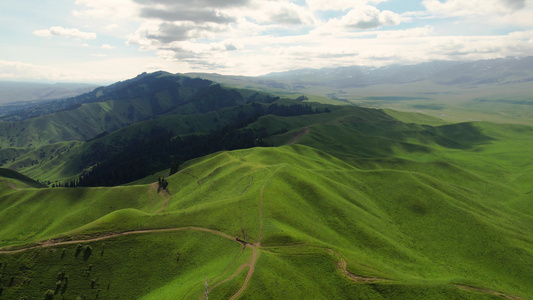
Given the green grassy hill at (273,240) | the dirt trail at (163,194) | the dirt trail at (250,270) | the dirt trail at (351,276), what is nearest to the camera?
the dirt trail at (250,270)

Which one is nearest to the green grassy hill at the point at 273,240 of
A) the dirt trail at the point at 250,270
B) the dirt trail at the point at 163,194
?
the dirt trail at the point at 250,270

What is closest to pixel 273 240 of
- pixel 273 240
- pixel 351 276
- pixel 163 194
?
pixel 273 240

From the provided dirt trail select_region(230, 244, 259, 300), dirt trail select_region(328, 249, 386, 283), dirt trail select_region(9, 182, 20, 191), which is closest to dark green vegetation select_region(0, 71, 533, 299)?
dirt trail select_region(328, 249, 386, 283)

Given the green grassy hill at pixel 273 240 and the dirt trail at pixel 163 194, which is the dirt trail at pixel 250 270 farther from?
the dirt trail at pixel 163 194

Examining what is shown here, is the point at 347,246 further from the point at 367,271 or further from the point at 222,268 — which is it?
the point at 222,268

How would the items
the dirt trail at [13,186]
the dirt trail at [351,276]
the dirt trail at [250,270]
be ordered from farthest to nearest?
the dirt trail at [13,186] < the dirt trail at [351,276] < the dirt trail at [250,270]

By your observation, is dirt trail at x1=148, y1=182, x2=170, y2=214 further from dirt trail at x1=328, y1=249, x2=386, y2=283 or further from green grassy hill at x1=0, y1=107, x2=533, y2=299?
dirt trail at x1=328, y1=249, x2=386, y2=283

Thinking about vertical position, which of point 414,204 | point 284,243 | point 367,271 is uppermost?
point 284,243

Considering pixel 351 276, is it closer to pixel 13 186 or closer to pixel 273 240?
pixel 273 240

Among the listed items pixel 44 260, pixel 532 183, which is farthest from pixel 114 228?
pixel 532 183
